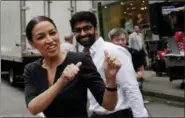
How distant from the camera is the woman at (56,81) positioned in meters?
1.92

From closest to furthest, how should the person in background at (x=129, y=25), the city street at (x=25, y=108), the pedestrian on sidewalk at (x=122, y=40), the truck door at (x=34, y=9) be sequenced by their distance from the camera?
the person in background at (x=129, y=25) → the pedestrian on sidewalk at (x=122, y=40) → the city street at (x=25, y=108) → the truck door at (x=34, y=9)

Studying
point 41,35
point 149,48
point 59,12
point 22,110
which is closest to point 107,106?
point 41,35

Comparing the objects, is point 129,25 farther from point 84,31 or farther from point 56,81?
point 56,81

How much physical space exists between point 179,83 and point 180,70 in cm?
147

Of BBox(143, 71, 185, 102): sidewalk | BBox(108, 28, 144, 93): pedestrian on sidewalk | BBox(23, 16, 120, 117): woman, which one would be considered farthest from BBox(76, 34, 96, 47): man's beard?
BBox(143, 71, 185, 102): sidewalk

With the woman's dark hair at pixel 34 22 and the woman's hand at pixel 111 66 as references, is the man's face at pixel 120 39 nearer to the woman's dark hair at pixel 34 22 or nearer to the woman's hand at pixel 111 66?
the woman's dark hair at pixel 34 22

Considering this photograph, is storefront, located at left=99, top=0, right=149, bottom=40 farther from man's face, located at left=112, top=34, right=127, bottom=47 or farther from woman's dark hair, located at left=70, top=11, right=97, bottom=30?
man's face, located at left=112, top=34, right=127, bottom=47

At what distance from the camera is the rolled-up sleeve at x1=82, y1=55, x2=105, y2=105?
201 centimetres

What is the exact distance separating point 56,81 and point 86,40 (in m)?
0.79

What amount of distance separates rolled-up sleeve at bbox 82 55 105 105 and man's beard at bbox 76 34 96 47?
2.19 ft

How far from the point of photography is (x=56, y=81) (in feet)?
6.50

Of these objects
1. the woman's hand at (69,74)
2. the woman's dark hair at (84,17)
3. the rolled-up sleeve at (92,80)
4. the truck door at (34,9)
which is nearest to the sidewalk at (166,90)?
the truck door at (34,9)

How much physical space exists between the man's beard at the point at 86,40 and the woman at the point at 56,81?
25.4 inches

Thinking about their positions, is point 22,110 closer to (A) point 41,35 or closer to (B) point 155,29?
(B) point 155,29
